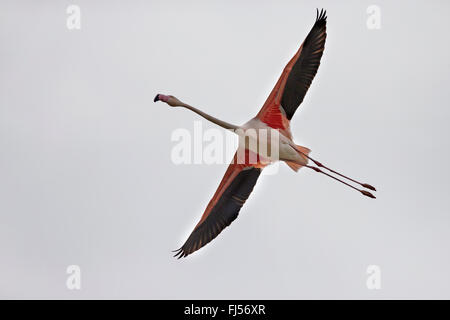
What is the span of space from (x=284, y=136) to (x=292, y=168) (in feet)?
2.66

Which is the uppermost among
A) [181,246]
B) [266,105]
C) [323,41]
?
[323,41]

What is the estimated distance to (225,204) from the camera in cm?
2117

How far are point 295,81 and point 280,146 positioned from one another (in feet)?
4.58

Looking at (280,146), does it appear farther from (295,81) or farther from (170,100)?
(170,100)

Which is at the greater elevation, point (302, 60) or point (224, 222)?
point (302, 60)

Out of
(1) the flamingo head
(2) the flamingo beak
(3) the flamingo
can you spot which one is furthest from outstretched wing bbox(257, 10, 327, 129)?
(2) the flamingo beak

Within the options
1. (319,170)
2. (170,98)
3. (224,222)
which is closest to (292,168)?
(319,170)

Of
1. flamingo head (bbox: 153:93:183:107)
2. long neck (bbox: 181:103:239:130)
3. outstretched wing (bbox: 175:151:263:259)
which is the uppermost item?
flamingo head (bbox: 153:93:183:107)

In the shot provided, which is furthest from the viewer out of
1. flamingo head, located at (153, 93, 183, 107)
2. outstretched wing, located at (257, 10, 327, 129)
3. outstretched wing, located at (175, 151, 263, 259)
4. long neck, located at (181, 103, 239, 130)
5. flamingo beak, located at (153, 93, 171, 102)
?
outstretched wing, located at (175, 151, 263, 259)

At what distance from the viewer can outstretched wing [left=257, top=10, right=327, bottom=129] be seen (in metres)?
19.9

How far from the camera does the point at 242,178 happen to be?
840 inches

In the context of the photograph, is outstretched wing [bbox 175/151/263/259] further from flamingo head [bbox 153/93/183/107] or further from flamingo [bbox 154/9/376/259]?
flamingo head [bbox 153/93/183/107]

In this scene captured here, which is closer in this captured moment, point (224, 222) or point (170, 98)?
point (170, 98)

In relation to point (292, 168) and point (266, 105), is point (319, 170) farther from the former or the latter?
point (266, 105)
